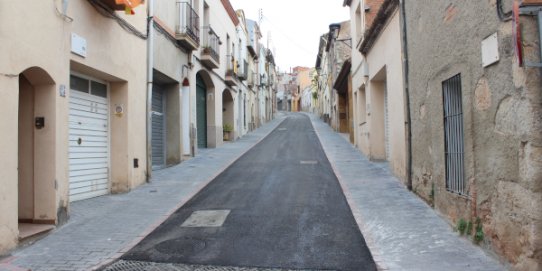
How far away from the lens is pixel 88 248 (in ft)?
18.8

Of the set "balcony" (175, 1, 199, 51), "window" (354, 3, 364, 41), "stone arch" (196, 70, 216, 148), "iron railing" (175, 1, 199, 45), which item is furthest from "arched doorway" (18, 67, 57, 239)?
"stone arch" (196, 70, 216, 148)

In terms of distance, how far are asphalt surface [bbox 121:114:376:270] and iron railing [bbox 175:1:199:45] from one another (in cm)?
565

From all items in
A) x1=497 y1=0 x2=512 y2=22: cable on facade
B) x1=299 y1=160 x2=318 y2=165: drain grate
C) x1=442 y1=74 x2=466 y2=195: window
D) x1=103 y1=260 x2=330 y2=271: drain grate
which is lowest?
x1=103 y1=260 x2=330 y2=271: drain grate

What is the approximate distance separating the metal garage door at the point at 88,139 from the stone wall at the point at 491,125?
647cm

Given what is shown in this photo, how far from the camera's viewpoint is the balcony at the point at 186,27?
45.2ft

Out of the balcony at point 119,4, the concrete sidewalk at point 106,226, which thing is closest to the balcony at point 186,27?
the concrete sidewalk at point 106,226

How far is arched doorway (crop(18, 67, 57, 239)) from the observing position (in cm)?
657

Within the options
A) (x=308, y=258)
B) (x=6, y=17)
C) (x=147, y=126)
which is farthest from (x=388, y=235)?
(x=147, y=126)

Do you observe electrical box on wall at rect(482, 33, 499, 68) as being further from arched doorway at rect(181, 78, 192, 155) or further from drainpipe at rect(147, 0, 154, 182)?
arched doorway at rect(181, 78, 192, 155)

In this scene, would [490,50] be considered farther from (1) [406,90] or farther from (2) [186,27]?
(2) [186,27]

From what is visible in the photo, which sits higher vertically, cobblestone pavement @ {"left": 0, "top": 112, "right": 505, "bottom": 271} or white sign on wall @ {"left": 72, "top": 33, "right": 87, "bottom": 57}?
white sign on wall @ {"left": 72, "top": 33, "right": 87, "bottom": 57}

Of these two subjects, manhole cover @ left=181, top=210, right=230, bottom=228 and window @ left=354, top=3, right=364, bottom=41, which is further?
window @ left=354, top=3, right=364, bottom=41

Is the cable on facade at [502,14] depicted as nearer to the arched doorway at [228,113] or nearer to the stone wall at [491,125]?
the stone wall at [491,125]

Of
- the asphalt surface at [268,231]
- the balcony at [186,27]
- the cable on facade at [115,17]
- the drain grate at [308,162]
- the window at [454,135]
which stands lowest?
the asphalt surface at [268,231]
